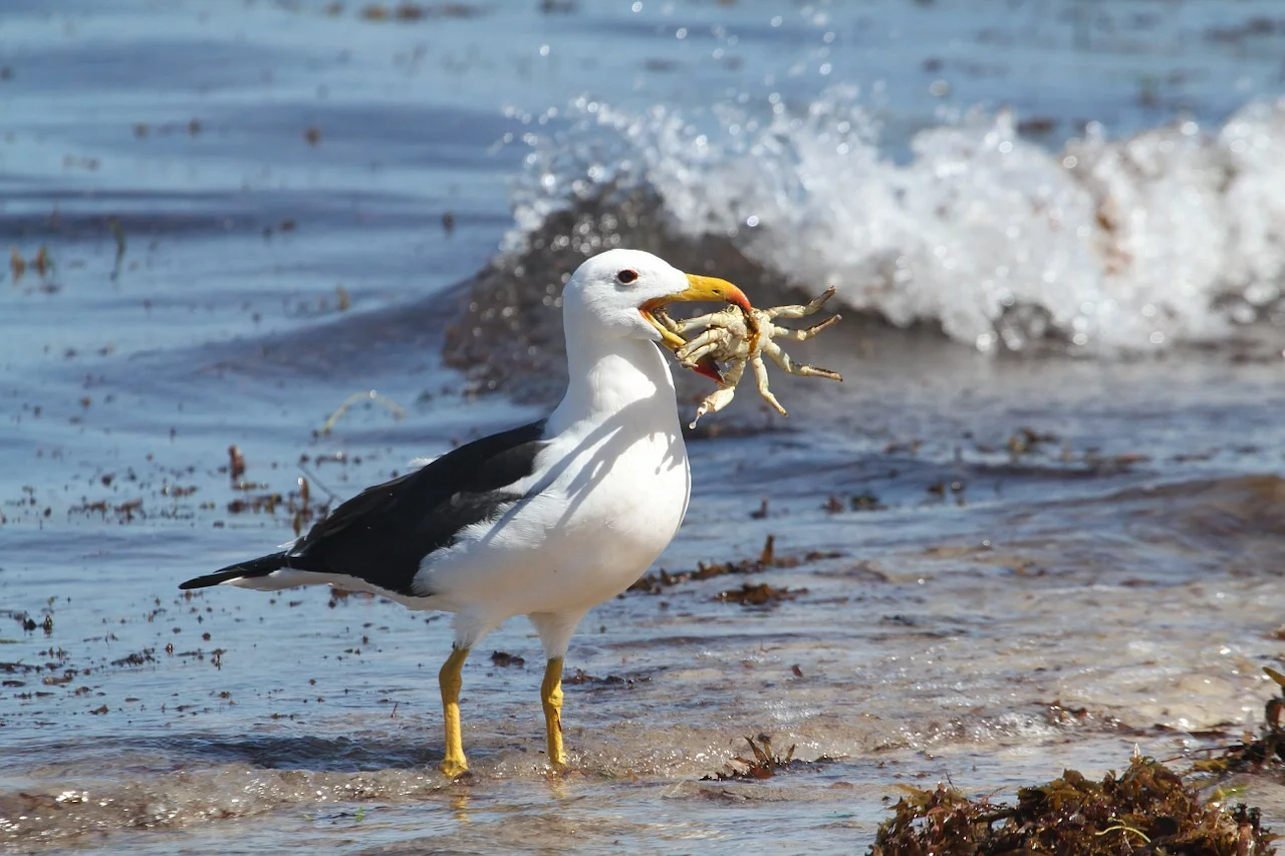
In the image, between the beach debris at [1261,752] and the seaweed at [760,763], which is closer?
the beach debris at [1261,752]

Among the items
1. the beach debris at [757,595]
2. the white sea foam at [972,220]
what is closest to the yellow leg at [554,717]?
the beach debris at [757,595]

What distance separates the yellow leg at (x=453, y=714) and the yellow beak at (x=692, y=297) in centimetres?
118

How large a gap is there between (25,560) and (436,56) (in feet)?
50.8

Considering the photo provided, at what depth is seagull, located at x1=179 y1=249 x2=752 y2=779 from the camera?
5461 mm

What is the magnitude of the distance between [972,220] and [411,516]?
9.77 m

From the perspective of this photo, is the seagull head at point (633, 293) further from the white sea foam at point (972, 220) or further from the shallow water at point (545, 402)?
the white sea foam at point (972, 220)

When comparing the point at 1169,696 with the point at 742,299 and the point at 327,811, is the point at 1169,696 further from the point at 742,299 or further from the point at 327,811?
the point at 327,811

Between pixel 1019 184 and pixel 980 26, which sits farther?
pixel 980 26

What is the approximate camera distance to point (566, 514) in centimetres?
543

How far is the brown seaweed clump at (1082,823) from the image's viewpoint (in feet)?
15.1

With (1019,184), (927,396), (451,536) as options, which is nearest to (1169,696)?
(451,536)

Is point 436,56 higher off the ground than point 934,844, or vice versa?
point 436,56

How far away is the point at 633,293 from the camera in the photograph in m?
5.51

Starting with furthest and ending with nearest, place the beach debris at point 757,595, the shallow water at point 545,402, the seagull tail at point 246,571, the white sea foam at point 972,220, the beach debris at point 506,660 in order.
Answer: the white sea foam at point 972,220, the beach debris at point 757,595, the beach debris at point 506,660, the seagull tail at point 246,571, the shallow water at point 545,402
